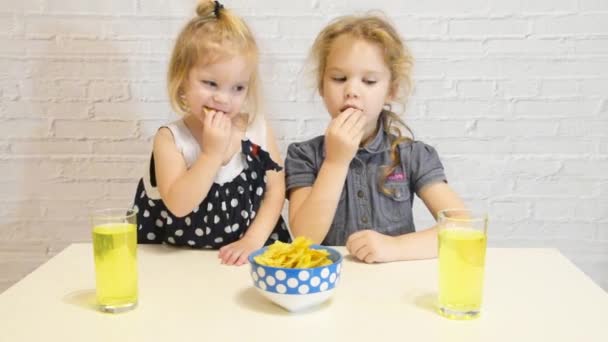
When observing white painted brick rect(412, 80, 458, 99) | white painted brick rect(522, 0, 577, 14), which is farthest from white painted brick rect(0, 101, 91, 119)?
white painted brick rect(522, 0, 577, 14)

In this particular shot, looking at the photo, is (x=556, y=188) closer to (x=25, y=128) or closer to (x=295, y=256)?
(x=295, y=256)

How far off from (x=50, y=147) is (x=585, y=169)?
1.58 metres

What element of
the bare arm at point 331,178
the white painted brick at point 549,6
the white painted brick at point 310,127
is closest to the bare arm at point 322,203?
the bare arm at point 331,178

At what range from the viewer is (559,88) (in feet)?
6.18

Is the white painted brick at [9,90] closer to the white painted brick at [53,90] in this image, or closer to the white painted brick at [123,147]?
the white painted brick at [53,90]

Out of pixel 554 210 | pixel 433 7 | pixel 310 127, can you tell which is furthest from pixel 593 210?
pixel 310 127

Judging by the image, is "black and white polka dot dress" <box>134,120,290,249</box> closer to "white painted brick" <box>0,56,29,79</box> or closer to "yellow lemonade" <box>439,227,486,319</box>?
"yellow lemonade" <box>439,227,486,319</box>

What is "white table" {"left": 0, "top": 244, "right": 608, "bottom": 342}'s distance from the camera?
0.81 meters

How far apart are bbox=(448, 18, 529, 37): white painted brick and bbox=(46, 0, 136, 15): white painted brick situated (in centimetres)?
92

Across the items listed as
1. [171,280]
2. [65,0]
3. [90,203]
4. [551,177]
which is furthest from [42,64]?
[551,177]

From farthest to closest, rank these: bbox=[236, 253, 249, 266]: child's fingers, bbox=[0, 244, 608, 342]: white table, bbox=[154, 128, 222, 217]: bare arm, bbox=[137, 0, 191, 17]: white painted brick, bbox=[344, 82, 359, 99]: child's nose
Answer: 1. bbox=[137, 0, 191, 17]: white painted brick
2. bbox=[344, 82, 359, 99]: child's nose
3. bbox=[154, 128, 222, 217]: bare arm
4. bbox=[236, 253, 249, 266]: child's fingers
5. bbox=[0, 244, 608, 342]: white table

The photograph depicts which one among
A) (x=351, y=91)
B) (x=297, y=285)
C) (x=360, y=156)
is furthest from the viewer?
(x=360, y=156)

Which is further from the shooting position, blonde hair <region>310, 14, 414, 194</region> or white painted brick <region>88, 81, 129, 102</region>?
white painted brick <region>88, 81, 129, 102</region>

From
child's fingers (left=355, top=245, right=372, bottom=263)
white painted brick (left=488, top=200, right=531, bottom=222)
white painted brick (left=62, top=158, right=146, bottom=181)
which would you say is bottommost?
white painted brick (left=488, top=200, right=531, bottom=222)
